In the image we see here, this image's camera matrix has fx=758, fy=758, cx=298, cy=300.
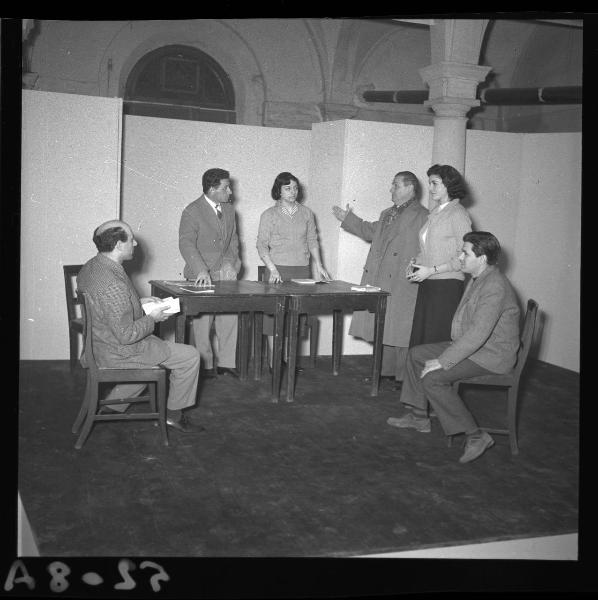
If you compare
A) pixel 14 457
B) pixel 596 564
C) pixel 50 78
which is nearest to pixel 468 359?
pixel 596 564

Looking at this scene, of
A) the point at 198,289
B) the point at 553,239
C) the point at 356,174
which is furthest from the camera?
the point at 553,239

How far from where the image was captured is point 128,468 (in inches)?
167

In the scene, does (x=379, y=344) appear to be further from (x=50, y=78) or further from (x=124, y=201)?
(x=50, y=78)

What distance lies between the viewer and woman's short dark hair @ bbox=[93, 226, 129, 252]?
14.4 ft

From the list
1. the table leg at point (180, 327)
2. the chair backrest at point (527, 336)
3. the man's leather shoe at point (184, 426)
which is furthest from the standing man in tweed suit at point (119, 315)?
the chair backrest at point (527, 336)

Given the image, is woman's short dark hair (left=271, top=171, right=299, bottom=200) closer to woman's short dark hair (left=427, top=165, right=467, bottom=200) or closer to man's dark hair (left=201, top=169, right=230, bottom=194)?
man's dark hair (left=201, top=169, right=230, bottom=194)

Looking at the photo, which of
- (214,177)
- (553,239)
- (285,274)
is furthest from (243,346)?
(553,239)

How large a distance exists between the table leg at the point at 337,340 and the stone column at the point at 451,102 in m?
1.69

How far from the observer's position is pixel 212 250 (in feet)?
20.5

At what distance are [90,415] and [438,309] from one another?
2544 mm

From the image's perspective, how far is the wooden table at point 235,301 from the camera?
17.1 ft

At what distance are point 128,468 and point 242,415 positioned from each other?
120cm

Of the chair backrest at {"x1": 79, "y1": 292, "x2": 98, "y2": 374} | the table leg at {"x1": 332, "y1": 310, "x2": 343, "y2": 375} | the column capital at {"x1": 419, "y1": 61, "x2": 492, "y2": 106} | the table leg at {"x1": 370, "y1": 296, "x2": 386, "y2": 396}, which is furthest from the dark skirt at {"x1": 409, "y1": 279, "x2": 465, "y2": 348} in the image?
the chair backrest at {"x1": 79, "y1": 292, "x2": 98, "y2": 374}

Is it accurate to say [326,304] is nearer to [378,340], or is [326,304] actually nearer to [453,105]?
[378,340]
